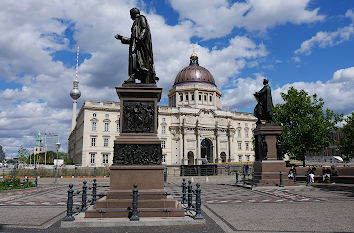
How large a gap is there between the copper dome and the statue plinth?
72.3 m

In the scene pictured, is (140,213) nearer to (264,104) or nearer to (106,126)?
(264,104)

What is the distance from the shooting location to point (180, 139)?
6912 centimetres

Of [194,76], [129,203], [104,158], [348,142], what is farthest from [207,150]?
Answer: [129,203]

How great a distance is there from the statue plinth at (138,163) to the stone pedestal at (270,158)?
9758 mm

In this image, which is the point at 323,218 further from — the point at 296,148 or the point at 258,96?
the point at 296,148

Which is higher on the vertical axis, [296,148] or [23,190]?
[296,148]

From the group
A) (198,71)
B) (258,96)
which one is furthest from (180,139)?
(258,96)

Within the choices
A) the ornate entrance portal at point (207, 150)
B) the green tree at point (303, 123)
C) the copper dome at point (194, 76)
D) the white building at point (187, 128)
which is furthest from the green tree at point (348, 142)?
the copper dome at point (194, 76)

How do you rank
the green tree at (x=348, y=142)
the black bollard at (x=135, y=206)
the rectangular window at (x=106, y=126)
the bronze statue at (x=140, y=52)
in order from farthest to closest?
the rectangular window at (x=106, y=126) < the green tree at (x=348, y=142) < the bronze statue at (x=140, y=52) < the black bollard at (x=135, y=206)

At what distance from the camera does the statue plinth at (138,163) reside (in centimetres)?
693

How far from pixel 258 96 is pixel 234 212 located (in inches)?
416

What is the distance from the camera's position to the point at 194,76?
8025 cm

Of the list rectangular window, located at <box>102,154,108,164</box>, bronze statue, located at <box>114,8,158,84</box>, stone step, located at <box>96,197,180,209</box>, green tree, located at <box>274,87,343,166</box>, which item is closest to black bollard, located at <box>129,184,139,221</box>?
stone step, located at <box>96,197,180,209</box>

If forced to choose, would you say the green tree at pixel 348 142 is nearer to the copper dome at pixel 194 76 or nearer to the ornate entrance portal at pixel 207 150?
the ornate entrance portal at pixel 207 150
